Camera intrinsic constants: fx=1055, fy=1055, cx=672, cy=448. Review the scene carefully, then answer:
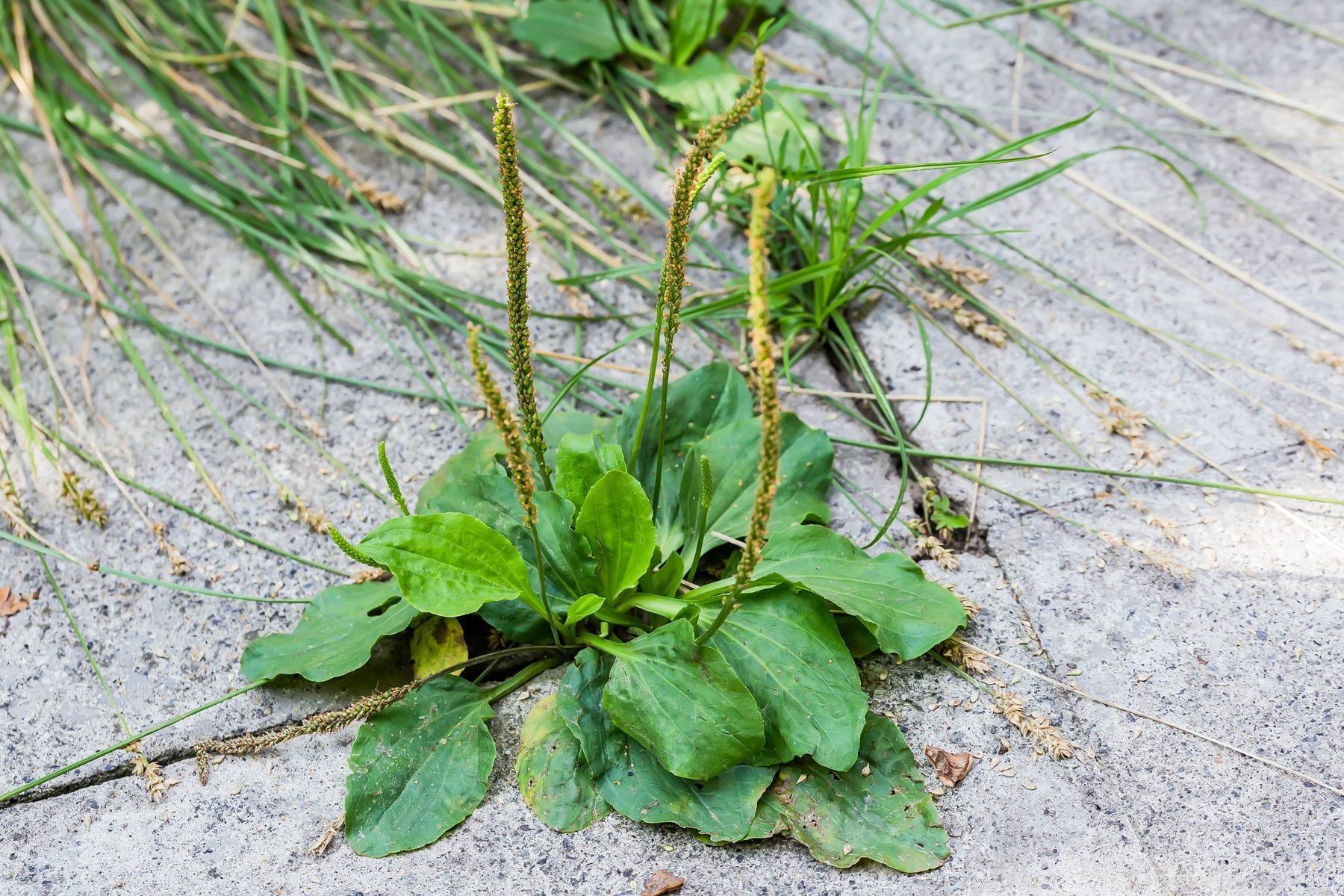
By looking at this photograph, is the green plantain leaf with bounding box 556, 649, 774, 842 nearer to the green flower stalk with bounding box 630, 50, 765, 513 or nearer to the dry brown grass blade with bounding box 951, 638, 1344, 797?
the dry brown grass blade with bounding box 951, 638, 1344, 797

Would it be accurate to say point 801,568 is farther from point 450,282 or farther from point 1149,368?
point 450,282

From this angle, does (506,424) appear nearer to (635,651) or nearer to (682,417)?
(635,651)

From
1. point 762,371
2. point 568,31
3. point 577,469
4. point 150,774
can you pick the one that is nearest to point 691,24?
point 568,31

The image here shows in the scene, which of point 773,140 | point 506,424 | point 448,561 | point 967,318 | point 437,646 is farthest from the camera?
point 773,140

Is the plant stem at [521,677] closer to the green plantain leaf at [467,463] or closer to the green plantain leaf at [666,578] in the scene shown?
the green plantain leaf at [666,578]

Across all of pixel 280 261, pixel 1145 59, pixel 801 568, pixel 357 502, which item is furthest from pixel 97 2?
pixel 1145 59

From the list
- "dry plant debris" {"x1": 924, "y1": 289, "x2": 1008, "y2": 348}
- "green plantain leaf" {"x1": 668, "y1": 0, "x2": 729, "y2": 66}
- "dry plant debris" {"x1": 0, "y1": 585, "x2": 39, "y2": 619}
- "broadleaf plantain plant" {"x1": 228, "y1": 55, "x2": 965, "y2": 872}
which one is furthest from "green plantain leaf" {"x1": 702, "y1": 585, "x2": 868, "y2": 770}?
"green plantain leaf" {"x1": 668, "y1": 0, "x2": 729, "y2": 66}
